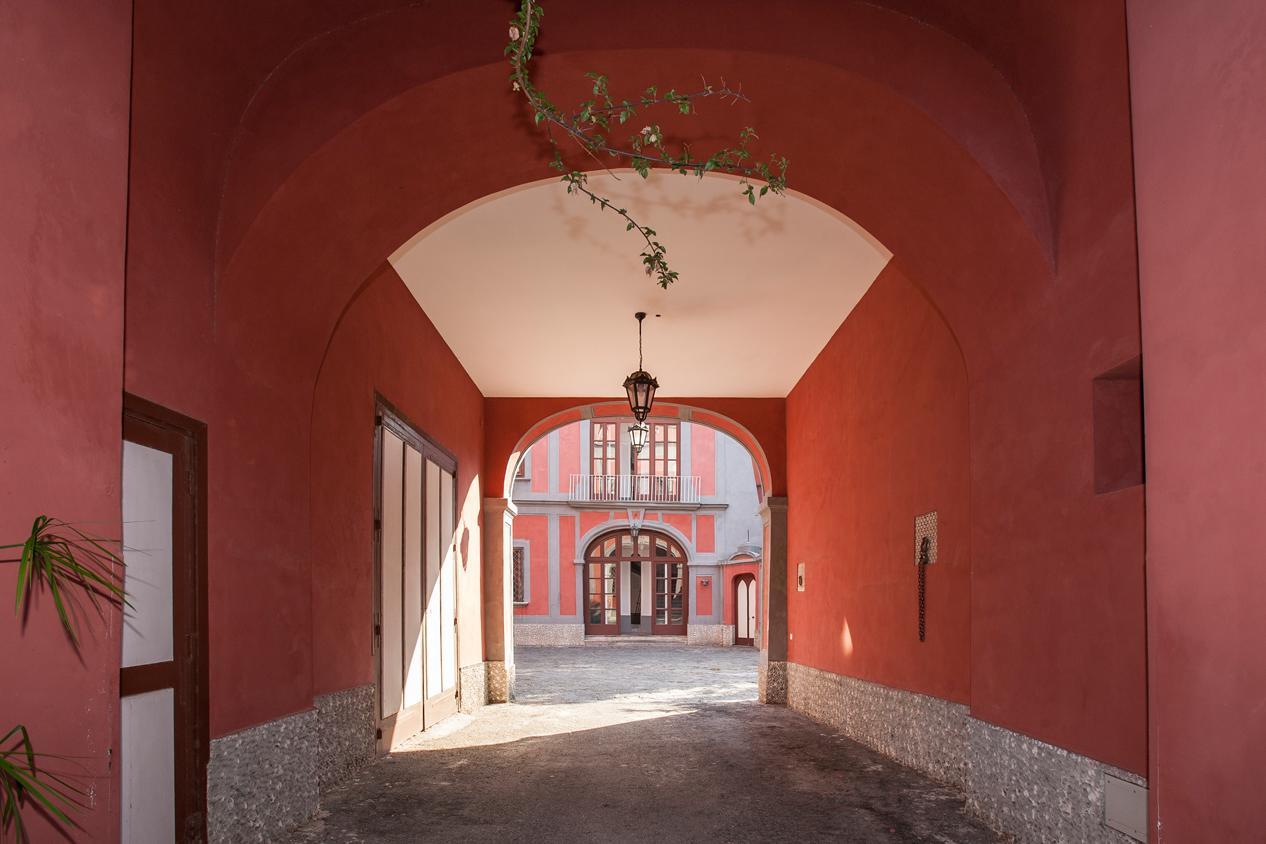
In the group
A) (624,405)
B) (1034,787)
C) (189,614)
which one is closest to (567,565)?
(624,405)

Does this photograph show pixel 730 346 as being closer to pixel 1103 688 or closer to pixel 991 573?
pixel 991 573

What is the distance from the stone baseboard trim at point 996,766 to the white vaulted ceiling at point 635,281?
9.91 ft

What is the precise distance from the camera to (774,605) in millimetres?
11891

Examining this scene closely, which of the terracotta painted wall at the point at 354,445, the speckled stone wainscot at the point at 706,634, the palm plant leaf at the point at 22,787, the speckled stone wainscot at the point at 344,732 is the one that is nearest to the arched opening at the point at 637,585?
the speckled stone wainscot at the point at 706,634

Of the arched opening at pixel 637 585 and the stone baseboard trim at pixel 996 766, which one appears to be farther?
the arched opening at pixel 637 585

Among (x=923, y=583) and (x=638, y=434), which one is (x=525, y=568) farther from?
(x=923, y=583)

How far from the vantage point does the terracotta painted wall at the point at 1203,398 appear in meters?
2.02

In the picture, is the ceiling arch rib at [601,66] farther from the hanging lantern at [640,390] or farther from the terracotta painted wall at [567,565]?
the terracotta painted wall at [567,565]

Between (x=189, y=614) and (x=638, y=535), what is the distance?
22123 millimetres

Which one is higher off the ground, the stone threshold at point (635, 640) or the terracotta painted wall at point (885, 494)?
the terracotta painted wall at point (885, 494)

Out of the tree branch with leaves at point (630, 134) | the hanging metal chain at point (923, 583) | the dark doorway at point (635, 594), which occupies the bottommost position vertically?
the dark doorway at point (635, 594)

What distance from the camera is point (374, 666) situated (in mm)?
7156

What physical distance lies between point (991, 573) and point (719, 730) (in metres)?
4.51

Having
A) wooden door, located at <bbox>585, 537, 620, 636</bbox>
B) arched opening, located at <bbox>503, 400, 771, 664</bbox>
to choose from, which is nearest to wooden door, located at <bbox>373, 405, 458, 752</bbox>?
arched opening, located at <bbox>503, 400, 771, 664</bbox>
